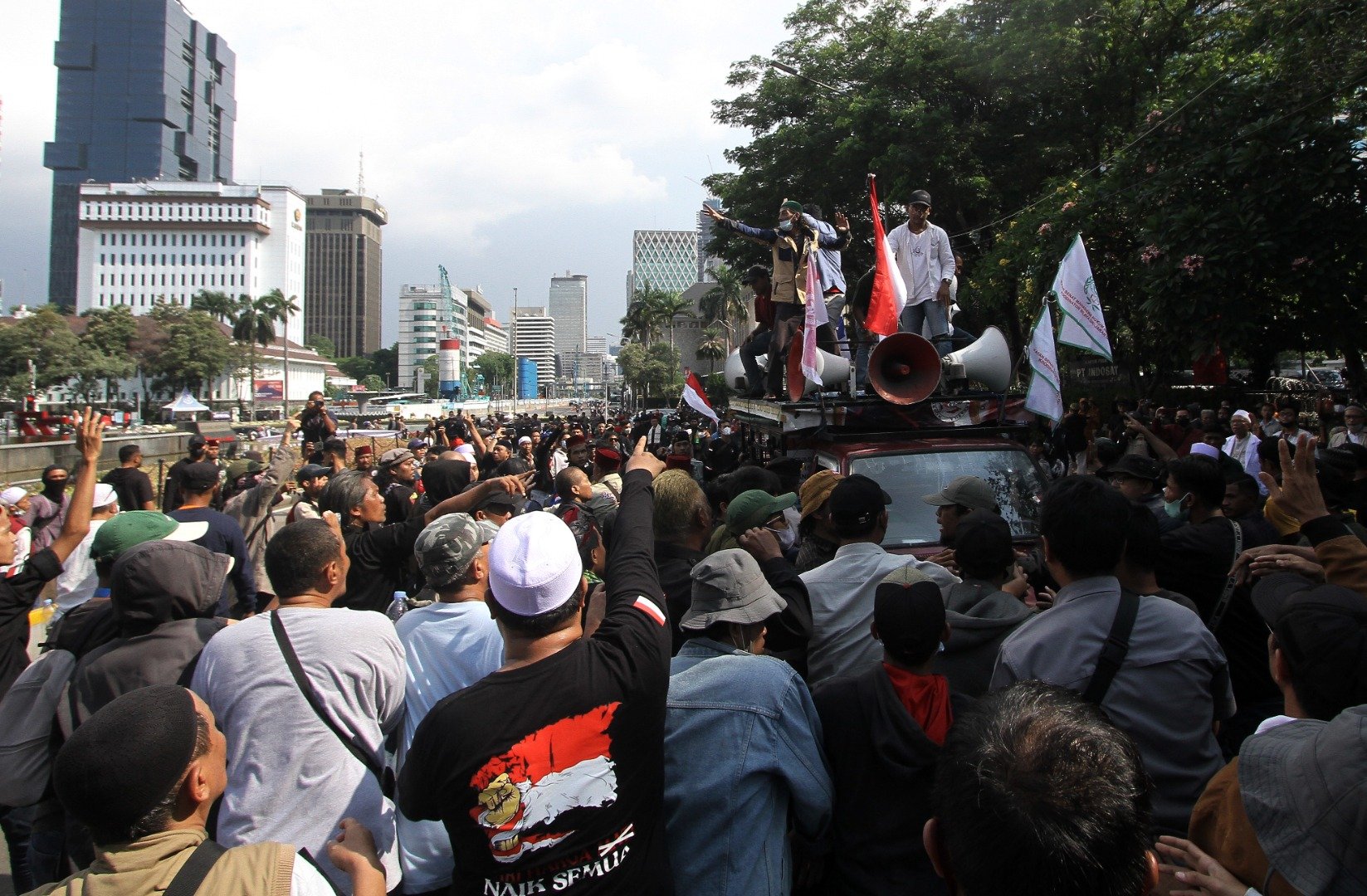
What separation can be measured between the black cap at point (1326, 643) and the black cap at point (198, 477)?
206 inches

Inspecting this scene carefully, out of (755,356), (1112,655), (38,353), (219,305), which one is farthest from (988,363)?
(219,305)

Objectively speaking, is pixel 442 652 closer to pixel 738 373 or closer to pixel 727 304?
pixel 738 373

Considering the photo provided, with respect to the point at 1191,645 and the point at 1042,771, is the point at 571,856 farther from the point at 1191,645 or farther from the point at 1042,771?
the point at 1191,645

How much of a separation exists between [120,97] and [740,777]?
205407mm

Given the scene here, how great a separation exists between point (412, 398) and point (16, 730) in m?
122

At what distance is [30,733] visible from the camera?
9.02ft

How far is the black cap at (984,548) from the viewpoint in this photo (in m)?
3.07

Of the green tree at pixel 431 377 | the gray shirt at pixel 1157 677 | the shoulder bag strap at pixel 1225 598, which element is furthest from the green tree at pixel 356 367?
the gray shirt at pixel 1157 677

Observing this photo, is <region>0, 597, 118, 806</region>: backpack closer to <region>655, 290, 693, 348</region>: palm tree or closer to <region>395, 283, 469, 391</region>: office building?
<region>655, 290, 693, 348</region>: palm tree

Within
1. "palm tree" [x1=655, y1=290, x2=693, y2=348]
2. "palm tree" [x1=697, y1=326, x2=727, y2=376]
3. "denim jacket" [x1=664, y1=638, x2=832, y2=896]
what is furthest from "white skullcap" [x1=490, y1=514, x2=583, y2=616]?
"palm tree" [x1=655, y1=290, x2=693, y2=348]

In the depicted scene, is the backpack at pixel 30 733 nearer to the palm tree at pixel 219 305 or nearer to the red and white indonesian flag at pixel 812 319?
the red and white indonesian flag at pixel 812 319

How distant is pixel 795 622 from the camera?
9.58 feet

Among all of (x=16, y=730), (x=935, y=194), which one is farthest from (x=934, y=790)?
(x=935, y=194)

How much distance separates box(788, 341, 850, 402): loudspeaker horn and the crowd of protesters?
3335 millimetres
